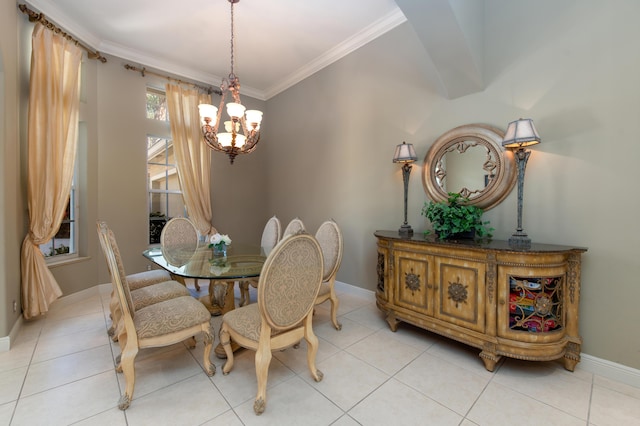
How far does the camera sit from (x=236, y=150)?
2.90 metres

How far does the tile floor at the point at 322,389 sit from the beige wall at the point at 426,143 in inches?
19.2

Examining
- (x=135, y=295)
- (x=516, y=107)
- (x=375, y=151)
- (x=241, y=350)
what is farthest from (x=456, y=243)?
(x=135, y=295)

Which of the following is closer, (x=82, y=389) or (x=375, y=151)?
(x=82, y=389)

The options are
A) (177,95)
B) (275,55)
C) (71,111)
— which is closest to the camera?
(71,111)

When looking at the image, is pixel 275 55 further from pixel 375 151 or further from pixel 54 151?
pixel 54 151

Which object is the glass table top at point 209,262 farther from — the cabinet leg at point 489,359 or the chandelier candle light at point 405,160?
the cabinet leg at point 489,359

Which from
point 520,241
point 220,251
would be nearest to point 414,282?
point 520,241

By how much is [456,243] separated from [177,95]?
14.3ft

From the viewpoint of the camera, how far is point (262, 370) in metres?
1.61

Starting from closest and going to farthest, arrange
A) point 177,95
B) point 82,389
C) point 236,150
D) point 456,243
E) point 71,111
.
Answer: point 82,389 < point 456,243 < point 236,150 < point 71,111 < point 177,95

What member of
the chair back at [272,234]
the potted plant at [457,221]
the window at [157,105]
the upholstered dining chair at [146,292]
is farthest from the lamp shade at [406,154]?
the window at [157,105]

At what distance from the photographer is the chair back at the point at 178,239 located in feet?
9.37

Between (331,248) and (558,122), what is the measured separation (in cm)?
218

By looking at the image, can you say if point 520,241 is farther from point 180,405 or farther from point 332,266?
point 180,405
